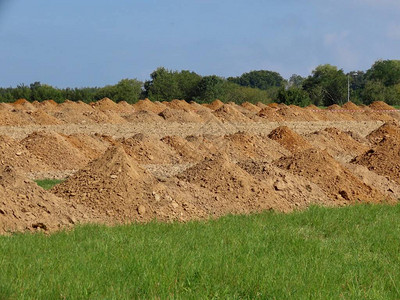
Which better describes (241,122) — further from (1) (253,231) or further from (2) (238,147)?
(1) (253,231)

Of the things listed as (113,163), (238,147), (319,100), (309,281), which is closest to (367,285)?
(309,281)

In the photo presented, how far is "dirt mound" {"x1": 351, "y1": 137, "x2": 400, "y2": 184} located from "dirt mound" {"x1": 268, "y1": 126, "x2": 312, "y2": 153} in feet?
22.9

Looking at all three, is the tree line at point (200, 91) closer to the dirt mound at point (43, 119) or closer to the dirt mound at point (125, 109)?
the dirt mound at point (125, 109)

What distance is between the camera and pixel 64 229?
31.9ft

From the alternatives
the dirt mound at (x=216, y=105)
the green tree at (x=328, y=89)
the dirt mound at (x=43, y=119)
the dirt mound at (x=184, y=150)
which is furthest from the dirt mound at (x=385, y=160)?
the green tree at (x=328, y=89)

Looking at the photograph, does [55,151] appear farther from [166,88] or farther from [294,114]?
[166,88]

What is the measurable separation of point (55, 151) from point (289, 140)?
9.53 m

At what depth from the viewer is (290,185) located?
1364 cm

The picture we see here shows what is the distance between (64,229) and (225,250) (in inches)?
106

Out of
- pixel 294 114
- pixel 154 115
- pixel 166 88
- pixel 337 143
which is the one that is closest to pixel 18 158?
pixel 337 143

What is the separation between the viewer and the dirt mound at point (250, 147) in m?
23.3

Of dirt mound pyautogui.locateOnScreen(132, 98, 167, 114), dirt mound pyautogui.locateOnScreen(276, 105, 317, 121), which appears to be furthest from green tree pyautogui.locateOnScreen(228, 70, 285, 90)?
dirt mound pyautogui.locateOnScreen(276, 105, 317, 121)

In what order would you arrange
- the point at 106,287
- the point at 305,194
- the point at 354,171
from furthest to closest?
1. the point at 354,171
2. the point at 305,194
3. the point at 106,287

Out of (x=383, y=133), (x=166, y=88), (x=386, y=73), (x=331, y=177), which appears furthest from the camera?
(x=386, y=73)
